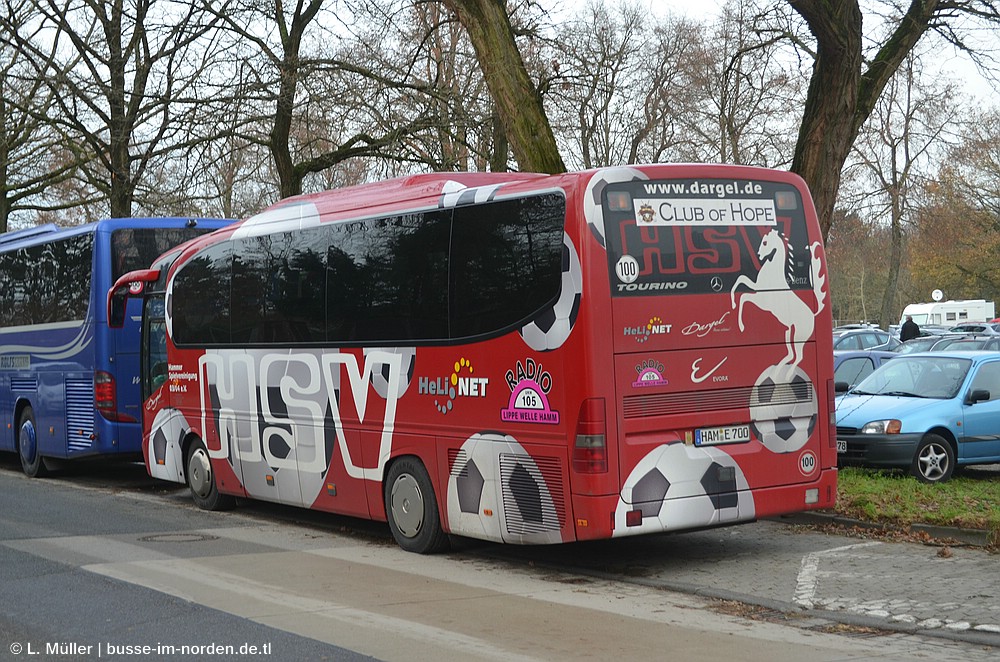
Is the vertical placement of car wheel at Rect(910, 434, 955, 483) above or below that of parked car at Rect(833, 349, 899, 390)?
below

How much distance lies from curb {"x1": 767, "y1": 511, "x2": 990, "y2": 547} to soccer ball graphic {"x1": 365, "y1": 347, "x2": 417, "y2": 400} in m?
4.15

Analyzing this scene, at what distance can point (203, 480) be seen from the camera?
48.3 feet

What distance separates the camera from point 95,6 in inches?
1017

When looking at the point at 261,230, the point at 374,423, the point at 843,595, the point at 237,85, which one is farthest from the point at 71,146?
the point at 843,595

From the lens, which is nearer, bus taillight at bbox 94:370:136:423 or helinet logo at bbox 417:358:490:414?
helinet logo at bbox 417:358:490:414

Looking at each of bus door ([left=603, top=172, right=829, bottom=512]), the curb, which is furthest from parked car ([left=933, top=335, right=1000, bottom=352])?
bus door ([left=603, top=172, right=829, bottom=512])

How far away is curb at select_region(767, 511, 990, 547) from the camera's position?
10641 millimetres

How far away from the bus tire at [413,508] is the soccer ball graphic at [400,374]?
0.64 m

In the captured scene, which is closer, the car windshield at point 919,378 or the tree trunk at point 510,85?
the car windshield at point 919,378

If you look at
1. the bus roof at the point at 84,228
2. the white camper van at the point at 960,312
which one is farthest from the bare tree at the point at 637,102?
the white camper van at the point at 960,312

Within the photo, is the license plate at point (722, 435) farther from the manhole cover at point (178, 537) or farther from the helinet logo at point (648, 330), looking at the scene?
the manhole cover at point (178, 537)

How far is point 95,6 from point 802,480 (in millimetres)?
20681

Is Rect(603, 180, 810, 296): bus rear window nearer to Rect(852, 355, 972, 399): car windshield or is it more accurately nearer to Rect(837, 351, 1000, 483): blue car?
Rect(837, 351, 1000, 483): blue car

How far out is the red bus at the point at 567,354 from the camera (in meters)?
9.40
